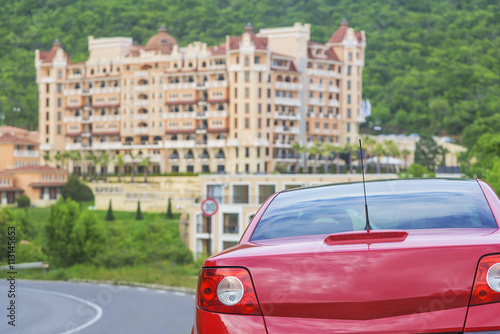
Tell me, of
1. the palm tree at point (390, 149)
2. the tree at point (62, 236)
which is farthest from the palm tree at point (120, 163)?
the tree at point (62, 236)

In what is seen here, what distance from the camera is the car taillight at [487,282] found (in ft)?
13.1

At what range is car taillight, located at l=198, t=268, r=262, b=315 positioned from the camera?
4.19 meters

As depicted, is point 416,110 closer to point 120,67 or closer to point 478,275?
point 120,67

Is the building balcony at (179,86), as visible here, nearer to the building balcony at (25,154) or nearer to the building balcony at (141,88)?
the building balcony at (141,88)

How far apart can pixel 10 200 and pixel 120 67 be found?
73.5ft

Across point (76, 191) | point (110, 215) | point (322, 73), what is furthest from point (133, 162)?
point (322, 73)

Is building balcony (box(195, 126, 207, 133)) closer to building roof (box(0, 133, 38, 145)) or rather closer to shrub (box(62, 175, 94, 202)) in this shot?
shrub (box(62, 175, 94, 202))

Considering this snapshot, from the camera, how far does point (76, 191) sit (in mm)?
118125

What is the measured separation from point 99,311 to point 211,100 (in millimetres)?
99445

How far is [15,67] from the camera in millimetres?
165000

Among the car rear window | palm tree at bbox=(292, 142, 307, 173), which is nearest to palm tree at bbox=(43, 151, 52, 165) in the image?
palm tree at bbox=(292, 142, 307, 173)

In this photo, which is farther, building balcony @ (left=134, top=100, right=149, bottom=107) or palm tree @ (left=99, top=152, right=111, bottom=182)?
building balcony @ (left=134, top=100, right=149, bottom=107)

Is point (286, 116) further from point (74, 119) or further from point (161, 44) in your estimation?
point (74, 119)

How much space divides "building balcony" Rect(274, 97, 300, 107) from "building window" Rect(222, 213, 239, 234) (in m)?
43.9
